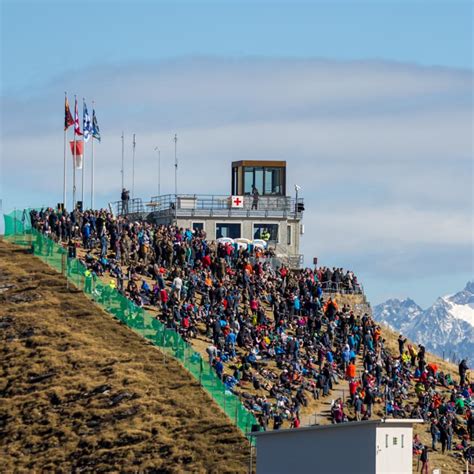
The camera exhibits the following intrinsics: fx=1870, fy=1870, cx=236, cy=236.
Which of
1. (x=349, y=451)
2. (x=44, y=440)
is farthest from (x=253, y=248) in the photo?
(x=349, y=451)

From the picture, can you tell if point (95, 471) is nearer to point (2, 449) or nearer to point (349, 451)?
point (2, 449)

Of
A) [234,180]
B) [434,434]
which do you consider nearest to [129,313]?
[434,434]

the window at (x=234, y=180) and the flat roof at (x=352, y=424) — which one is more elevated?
the window at (x=234, y=180)

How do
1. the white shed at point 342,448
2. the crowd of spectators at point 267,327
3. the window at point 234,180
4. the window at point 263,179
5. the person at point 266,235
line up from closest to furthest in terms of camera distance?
the white shed at point 342,448 → the crowd of spectators at point 267,327 → the person at point 266,235 → the window at point 263,179 → the window at point 234,180

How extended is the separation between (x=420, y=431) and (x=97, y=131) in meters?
38.4

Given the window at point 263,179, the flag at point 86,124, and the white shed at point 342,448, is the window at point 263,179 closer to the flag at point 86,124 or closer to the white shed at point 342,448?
the flag at point 86,124

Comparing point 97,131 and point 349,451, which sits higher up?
point 97,131

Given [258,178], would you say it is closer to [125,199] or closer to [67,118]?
[125,199]

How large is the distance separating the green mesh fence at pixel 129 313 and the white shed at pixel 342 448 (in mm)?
7285

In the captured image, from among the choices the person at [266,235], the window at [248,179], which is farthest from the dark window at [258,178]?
the person at [266,235]

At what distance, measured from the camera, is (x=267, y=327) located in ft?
302

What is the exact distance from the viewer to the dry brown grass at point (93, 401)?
257ft

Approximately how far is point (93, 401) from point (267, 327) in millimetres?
12222

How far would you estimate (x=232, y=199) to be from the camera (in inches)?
4786
